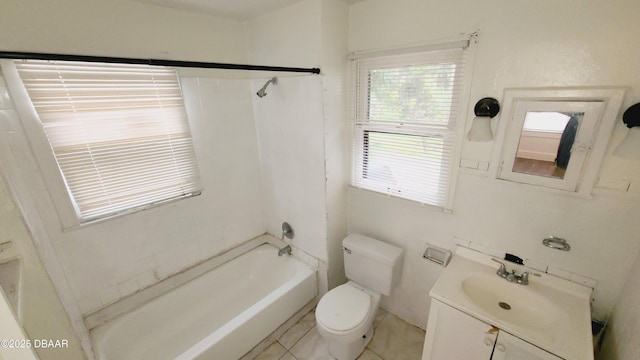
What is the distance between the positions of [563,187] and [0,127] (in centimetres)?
281

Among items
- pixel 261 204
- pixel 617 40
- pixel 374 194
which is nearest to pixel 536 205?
pixel 617 40

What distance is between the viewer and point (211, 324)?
81.3 inches

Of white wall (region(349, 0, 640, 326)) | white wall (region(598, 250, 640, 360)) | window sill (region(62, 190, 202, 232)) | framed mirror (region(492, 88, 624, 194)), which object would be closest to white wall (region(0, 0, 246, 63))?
window sill (region(62, 190, 202, 232))

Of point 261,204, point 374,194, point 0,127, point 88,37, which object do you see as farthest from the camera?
point 261,204

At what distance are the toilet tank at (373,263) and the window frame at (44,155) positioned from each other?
1.69m

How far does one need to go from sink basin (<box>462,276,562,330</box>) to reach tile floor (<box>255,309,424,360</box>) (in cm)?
73

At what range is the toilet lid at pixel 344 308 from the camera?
1599mm

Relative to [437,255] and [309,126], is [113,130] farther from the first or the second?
[437,255]

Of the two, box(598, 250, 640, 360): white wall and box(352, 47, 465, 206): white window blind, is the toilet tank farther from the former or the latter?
box(598, 250, 640, 360): white wall

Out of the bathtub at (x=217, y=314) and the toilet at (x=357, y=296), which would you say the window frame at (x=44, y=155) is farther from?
the toilet at (x=357, y=296)

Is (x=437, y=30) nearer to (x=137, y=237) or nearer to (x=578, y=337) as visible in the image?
(x=578, y=337)

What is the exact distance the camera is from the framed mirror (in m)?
1.11

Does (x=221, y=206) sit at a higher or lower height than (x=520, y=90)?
lower

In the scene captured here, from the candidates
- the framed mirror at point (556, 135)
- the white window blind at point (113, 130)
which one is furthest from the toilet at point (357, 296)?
the white window blind at point (113, 130)
